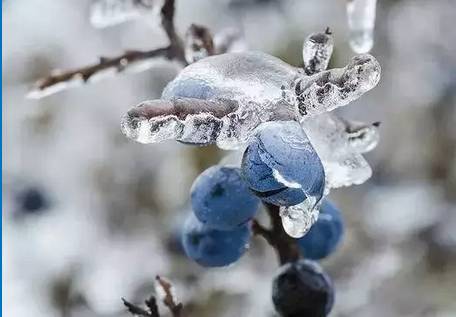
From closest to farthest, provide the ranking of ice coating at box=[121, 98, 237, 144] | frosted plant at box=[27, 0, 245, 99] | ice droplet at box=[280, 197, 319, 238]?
ice coating at box=[121, 98, 237, 144]
ice droplet at box=[280, 197, 319, 238]
frosted plant at box=[27, 0, 245, 99]

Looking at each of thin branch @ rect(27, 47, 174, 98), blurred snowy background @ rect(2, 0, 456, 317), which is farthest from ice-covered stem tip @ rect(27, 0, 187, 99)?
blurred snowy background @ rect(2, 0, 456, 317)

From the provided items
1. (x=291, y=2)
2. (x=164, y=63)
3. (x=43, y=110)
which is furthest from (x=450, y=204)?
(x=164, y=63)

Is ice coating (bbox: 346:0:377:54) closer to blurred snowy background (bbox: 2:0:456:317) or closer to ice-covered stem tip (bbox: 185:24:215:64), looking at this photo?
ice-covered stem tip (bbox: 185:24:215:64)

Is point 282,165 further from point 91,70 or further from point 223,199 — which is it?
point 91,70

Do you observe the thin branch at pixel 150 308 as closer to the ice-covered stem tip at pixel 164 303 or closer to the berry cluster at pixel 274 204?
the ice-covered stem tip at pixel 164 303

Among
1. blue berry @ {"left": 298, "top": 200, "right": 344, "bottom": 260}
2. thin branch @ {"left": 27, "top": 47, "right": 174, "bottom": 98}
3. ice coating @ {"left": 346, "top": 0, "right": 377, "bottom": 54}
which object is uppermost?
ice coating @ {"left": 346, "top": 0, "right": 377, "bottom": 54}

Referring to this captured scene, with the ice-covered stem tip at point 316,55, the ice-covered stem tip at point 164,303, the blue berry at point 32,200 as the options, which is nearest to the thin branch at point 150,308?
the ice-covered stem tip at point 164,303
